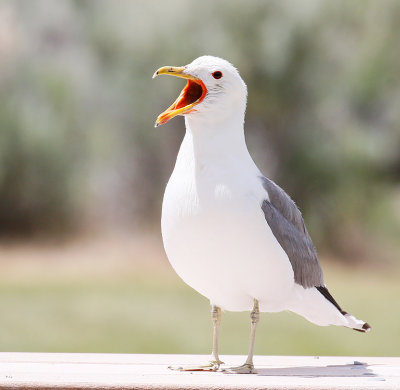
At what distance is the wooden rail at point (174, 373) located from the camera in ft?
6.00

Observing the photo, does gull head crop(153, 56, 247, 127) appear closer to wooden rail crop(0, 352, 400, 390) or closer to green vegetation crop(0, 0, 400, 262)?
wooden rail crop(0, 352, 400, 390)

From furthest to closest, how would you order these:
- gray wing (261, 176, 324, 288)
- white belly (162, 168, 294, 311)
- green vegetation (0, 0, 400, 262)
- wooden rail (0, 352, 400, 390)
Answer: green vegetation (0, 0, 400, 262) < gray wing (261, 176, 324, 288) < white belly (162, 168, 294, 311) < wooden rail (0, 352, 400, 390)

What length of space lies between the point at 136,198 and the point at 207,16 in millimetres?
2194

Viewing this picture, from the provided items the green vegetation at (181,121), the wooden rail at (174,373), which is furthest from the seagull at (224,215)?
the green vegetation at (181,121)

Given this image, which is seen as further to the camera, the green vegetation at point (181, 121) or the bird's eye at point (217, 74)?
the green vegetation at point (181, 121)

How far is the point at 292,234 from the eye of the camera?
2137mm

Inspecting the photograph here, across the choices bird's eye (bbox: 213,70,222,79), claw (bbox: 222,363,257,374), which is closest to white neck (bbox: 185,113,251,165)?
bird's eye (bbox: 213,70,222,79)

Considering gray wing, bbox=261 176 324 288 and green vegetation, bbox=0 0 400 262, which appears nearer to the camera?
gray wing, bbox=261 176 324 288

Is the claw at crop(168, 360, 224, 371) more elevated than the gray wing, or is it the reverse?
the gray wing

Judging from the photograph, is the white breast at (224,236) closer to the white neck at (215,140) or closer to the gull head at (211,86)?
the white neck at (215,140)

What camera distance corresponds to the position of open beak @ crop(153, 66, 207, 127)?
2.00 m

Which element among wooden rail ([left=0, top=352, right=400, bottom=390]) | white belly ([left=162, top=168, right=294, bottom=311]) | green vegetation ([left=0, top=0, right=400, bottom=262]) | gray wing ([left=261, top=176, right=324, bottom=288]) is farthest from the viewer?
green vegetation ([left=0, top=0, right=400, bottom=262])

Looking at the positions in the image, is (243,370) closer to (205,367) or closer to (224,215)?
(205,367)

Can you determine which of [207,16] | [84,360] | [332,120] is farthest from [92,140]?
[84,360]
